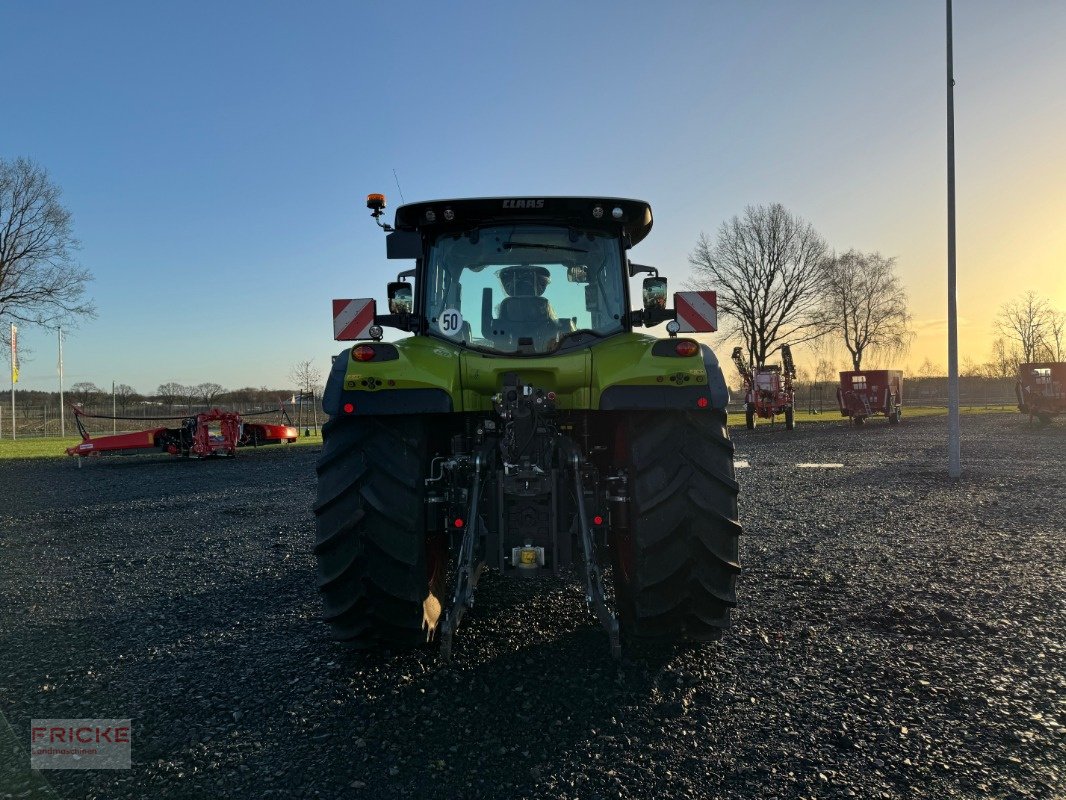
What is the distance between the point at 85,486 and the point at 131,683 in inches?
422

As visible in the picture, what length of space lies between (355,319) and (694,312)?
2.42 metres

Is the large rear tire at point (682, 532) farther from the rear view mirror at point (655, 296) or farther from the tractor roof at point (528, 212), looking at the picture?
the tractor roof at point (528, 212)

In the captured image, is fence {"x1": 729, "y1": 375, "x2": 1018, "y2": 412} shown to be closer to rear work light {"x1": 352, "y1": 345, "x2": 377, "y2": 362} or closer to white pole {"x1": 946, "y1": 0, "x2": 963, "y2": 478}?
white pole {"x1": 946, "y1": 0, "x2": 963, "y2": 478}

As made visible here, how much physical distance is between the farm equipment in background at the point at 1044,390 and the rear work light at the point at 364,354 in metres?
29.0

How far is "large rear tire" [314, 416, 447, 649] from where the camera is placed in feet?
10.8

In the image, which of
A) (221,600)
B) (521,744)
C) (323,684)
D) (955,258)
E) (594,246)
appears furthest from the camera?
(955,258)

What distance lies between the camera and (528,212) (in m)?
4.01

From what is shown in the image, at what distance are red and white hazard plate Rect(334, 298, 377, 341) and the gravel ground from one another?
1.94m

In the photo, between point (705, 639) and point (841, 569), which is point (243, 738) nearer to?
point (705, 639)

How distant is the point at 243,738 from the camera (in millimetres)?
2756

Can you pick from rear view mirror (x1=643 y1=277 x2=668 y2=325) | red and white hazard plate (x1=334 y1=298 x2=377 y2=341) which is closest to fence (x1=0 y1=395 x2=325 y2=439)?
red and white hazard plate (x1=334 y1=298 x2=377 y2=341)

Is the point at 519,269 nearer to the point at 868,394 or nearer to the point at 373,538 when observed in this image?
the point at 373,538

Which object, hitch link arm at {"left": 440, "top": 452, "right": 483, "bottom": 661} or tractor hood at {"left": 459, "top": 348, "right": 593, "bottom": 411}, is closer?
hitch link arm at {"left": 440, "top": 452, "right": 483, "bottom": 661}

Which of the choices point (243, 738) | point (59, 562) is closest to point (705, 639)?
point (243, 738)
